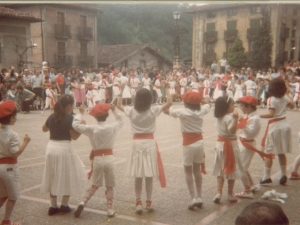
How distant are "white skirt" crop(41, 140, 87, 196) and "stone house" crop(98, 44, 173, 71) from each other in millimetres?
26974

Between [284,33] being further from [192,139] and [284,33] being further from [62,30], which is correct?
[192,139]

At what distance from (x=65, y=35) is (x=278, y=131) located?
24520 millimetres

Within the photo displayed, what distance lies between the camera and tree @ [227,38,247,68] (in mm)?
39062

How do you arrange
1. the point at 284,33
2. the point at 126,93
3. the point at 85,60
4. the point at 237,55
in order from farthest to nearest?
1. the point at 237,55
2. the point at 284,33
3. the point at 85,60
4. the point at 126,93

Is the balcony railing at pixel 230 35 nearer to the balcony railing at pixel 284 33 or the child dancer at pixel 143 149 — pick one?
the balcony railing at pixel 284 33

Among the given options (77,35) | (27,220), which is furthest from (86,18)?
(27,220)

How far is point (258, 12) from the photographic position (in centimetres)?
3953

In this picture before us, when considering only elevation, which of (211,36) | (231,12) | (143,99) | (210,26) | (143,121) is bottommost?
(143,121)

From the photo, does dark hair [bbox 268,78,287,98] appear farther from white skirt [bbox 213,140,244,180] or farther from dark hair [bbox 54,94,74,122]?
dark hair [bbox 54,94,74,122]

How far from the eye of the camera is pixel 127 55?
3275 cm

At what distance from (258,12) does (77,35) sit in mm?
19876

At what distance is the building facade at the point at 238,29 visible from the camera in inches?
1415

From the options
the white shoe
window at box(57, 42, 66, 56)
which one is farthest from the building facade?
the white shoe

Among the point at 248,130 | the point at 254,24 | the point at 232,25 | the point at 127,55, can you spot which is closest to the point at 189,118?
the point at 248,130
